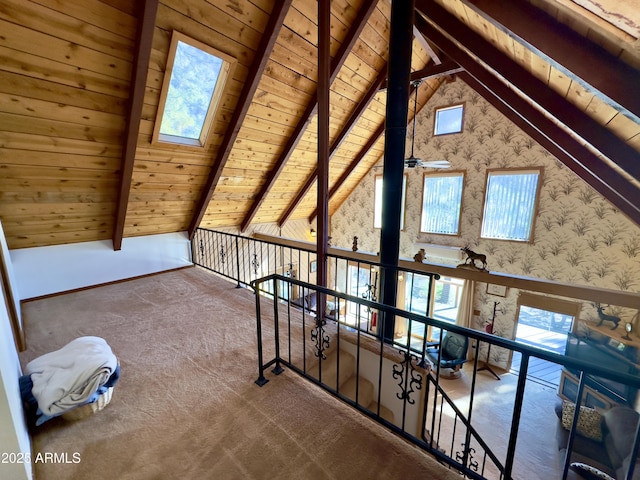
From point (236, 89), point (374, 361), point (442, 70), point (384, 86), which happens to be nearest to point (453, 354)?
point (374, 361)

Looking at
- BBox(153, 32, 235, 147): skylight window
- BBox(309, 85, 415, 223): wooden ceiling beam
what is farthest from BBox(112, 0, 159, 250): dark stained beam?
BBox(309, 85, 415, 223): wooden ceiling beam

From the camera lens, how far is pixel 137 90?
7.85ft

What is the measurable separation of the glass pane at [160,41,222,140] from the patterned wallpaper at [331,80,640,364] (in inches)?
193

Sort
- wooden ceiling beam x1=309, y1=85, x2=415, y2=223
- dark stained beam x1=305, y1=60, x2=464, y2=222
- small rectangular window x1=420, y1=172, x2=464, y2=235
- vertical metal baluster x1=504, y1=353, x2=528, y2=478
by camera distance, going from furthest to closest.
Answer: small rectangular window x1=420, y1=172, x2=464, y2=235, wooden ceiling beam x1=309, y1=85, x2=415, y2=223, dark stained beam x1=305, y1=60, x2=464, y2=222, vertical metal baluster x1=504, y1=353, x2=528, y2=478

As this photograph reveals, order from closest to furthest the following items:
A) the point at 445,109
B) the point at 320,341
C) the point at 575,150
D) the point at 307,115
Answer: the point at 320,341, the point at 575,150, the point at 307,115, the point at 445,109

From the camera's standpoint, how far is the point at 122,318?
2971 mm

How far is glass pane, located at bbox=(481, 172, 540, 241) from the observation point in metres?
5.21

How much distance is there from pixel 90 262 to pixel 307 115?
3.85 meters

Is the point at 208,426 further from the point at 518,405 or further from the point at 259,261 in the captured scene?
the point at 259,261

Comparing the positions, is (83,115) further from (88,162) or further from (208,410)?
(208,410)

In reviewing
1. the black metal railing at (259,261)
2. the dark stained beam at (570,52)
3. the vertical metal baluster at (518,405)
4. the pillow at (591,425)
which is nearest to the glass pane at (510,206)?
the black metal railing at (259,261)

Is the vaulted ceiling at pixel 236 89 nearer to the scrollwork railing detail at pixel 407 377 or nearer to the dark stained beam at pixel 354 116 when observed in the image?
the dark stained beam at pixel 354 116

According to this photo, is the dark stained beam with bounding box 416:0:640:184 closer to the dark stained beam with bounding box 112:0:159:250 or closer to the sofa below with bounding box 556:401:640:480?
the dark stained beam with bounding box 112:0:159:250

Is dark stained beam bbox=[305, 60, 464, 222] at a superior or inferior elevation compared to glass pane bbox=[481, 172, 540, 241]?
superior
